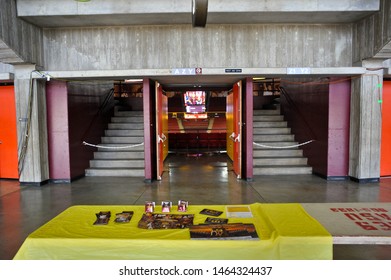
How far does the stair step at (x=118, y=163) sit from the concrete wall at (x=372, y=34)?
241 inches

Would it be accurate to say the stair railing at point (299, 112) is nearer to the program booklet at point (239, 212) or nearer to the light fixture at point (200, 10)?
the program booklet at point (239, 212)

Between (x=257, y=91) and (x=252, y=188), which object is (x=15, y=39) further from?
(x=257, y=91)

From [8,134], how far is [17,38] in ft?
9.28

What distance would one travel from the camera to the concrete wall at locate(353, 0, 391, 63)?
5.98 meters

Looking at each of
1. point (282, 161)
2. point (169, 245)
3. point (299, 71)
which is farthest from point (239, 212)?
point (282, 161)

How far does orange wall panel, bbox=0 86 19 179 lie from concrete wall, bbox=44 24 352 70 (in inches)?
87.9

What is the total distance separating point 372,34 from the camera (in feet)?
21.1

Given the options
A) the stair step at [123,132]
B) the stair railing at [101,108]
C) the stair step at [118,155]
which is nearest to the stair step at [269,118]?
the stair step at [123,132]

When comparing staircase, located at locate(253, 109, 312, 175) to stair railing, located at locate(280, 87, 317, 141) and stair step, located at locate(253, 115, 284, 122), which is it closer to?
stair step, located at locate(253, 115, 284, 122)

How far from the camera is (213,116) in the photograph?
49.5 feet

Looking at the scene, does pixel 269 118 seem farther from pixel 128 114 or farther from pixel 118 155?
pixel 118 155

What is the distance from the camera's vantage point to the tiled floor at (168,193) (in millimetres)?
5050

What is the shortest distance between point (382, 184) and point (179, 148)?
8.90m

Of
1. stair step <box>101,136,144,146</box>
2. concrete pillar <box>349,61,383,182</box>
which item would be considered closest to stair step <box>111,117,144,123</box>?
stair step <box>101,136,144,146</box>
